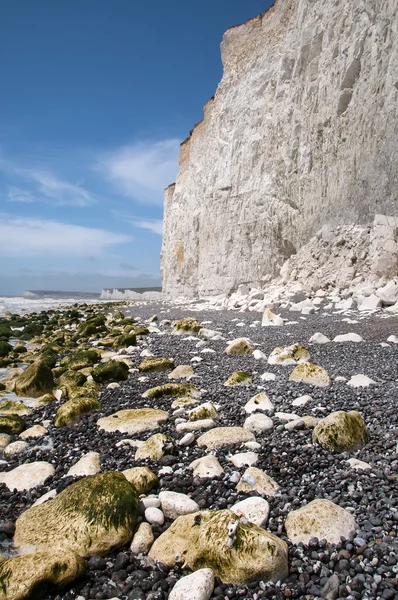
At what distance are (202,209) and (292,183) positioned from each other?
30.0 feet

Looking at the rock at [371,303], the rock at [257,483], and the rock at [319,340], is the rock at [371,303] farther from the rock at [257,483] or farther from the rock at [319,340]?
the rock at [257,483]

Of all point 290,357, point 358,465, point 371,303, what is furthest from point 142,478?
point 371,303

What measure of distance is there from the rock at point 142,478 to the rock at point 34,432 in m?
1.86

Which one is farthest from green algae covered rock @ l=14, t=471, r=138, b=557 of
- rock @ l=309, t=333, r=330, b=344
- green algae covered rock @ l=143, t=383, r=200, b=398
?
rock @ l=309, t=333, r=330, b=344

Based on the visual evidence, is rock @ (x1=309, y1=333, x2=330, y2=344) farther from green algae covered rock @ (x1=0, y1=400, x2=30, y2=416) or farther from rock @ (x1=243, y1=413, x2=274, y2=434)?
green algae covered rock @ (x1=0, y1=400, x2=30, y2=416)

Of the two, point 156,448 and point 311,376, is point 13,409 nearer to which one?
point 156,448

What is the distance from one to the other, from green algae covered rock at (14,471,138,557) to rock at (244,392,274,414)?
195cm

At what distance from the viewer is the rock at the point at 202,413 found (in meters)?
4.41

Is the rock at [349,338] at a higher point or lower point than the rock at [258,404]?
higher

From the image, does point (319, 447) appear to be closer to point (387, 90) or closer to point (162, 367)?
point (162, 367)

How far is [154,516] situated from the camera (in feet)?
8.97

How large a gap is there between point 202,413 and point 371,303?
9093 millimetres

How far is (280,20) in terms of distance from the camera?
21422mm

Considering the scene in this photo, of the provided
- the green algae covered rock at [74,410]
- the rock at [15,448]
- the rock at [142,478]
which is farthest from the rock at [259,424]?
the rock at [15,448]
